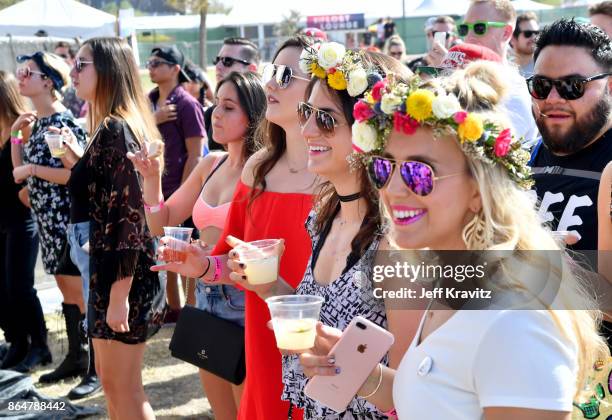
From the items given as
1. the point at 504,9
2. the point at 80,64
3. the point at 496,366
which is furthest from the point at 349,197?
the point at 504,9

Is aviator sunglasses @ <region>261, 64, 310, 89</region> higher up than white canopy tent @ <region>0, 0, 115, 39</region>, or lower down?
lower down

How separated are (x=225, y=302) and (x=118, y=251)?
0.66 metres

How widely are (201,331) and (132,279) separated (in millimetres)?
548

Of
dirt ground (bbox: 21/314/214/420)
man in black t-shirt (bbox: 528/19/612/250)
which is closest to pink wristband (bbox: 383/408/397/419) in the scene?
man in black t-shirt (bbox: 528/19/612/250)

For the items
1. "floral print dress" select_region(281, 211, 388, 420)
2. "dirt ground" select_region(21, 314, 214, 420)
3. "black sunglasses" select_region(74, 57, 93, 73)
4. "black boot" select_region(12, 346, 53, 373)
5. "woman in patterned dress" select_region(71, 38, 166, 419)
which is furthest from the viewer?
"black boot" select_region(12, 346, 53, 373)

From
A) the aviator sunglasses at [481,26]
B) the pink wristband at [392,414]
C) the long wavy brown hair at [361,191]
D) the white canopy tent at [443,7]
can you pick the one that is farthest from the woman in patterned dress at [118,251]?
the white canopy tent at [443,7]

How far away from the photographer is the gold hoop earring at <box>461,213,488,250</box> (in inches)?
72.0

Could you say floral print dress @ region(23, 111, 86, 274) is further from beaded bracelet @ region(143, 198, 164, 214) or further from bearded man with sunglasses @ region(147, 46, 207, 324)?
beaded bracelet @ region(143, 198, 164, 214)

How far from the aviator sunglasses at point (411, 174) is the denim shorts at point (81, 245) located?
2.81m

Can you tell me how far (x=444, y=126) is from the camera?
1.90 m

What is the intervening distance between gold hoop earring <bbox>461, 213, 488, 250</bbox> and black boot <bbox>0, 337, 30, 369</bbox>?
5.45m

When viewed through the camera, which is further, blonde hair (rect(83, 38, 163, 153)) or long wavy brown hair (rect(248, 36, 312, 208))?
blonde hair (rect(83, 38, 163, 153))

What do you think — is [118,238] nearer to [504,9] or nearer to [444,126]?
[444,126]

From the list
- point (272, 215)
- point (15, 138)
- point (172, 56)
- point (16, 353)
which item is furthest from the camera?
point (172, 56)
